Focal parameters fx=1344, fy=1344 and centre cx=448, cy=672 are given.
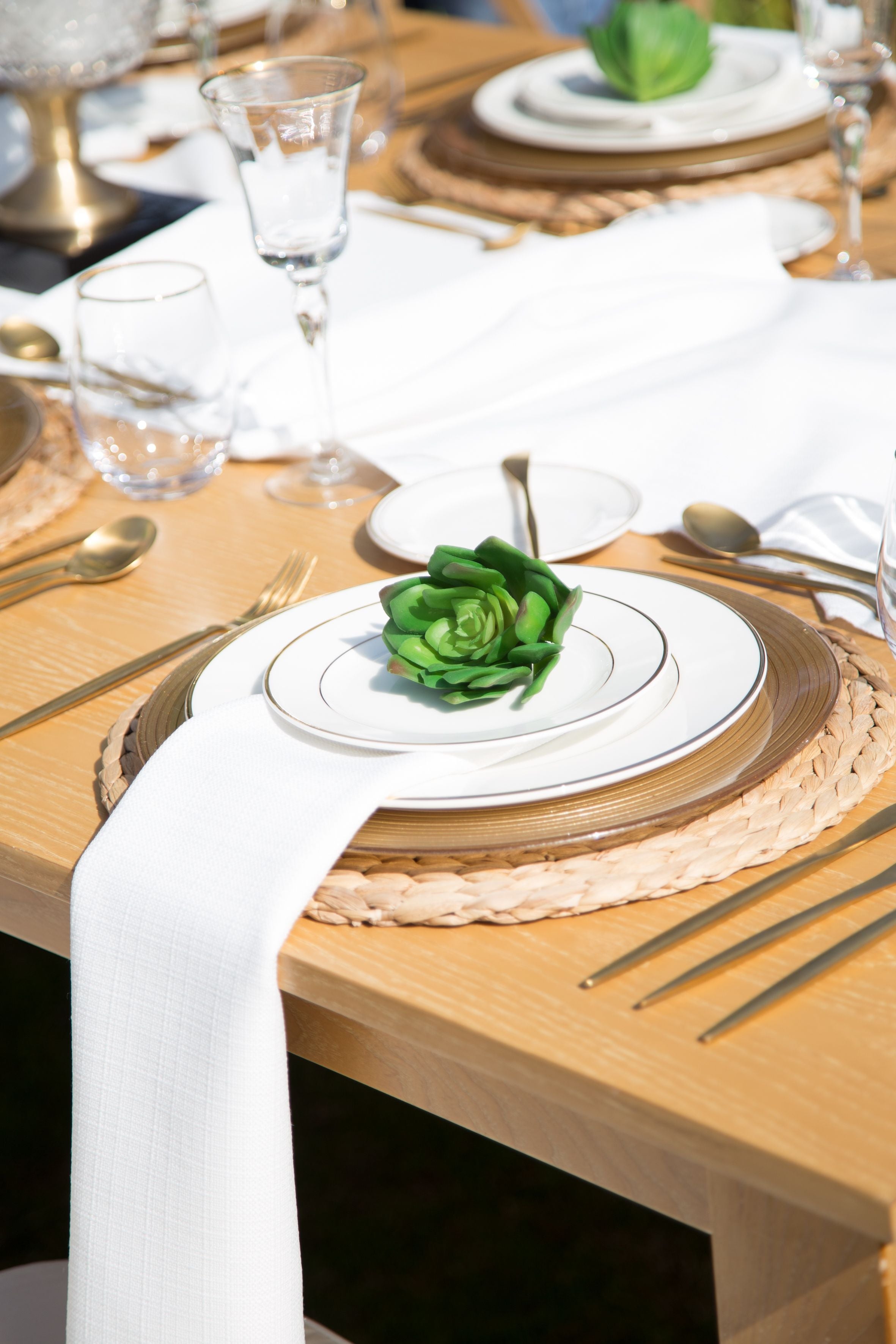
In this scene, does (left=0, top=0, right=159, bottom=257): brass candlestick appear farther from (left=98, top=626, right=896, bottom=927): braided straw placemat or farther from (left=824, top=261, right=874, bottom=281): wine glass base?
(left=98, top=626, right=896, bottom=927): braided straw placemat

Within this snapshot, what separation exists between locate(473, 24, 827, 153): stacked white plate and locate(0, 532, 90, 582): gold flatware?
2.19ft

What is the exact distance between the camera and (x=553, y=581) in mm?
512

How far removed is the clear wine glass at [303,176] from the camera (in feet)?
2.54

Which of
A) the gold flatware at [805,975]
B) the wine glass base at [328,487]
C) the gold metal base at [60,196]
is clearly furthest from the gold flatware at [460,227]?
the gold flatware at [805,975]

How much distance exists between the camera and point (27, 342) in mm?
1024

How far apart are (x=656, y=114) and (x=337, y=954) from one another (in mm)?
1002

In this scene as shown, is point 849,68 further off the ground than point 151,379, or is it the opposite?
point 849,68

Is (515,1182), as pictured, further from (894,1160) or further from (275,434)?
(894,1160)

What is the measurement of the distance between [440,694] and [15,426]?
1.61 ft

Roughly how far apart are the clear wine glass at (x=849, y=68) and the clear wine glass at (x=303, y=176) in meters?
0.40

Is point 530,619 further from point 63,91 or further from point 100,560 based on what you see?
point 63,91

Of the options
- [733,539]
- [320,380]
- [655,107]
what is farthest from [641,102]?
[733,539]

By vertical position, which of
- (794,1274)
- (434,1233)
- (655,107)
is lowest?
(434,1233)

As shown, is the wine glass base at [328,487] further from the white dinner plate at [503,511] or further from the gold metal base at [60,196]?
the gold metal base at [60,196]
